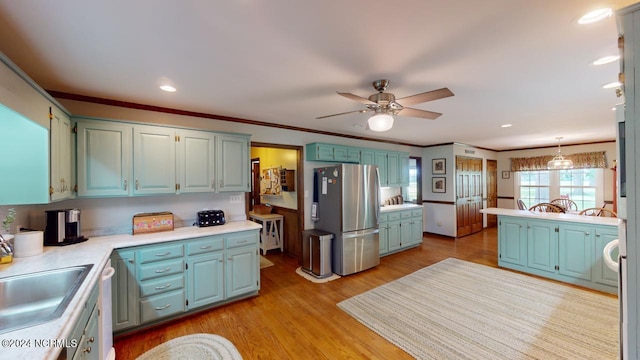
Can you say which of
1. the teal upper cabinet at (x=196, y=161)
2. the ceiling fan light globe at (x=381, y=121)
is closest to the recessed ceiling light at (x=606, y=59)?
the ceiling fan light globe at (x=381, y=121)

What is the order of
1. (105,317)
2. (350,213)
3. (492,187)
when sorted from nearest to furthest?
(105,317), (350,213), (492,187)

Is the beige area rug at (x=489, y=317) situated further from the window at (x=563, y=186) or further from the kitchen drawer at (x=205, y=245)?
the window at (x=563, y=186)

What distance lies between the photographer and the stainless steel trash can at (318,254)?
3801 mm

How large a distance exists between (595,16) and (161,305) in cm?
398

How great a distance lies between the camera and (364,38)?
1.64 m

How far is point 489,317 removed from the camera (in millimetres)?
2629

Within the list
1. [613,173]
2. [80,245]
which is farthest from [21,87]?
[613,173]

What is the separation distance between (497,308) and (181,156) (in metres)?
3.98

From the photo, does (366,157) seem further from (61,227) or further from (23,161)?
(23,161)

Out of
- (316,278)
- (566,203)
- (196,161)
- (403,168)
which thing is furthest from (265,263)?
(566,203)

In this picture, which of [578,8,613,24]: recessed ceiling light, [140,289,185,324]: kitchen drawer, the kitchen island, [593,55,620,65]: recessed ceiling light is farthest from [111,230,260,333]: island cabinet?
the kitchen island

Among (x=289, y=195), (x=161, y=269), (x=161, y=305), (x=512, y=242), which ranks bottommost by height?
(x=161, y=305)

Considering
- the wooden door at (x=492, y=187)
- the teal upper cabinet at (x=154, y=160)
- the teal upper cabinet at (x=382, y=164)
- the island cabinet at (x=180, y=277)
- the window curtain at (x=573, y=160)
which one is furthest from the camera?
the wooden door at (x=492, y=187)

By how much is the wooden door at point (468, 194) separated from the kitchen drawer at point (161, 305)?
5.98m
